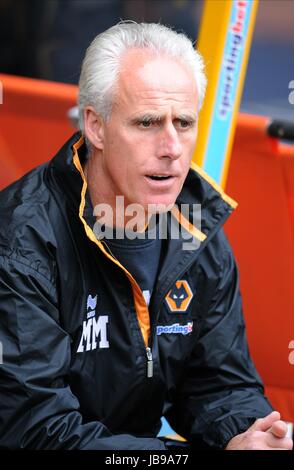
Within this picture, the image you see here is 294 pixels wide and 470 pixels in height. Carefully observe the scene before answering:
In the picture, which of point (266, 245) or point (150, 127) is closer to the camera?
point (150, 127)

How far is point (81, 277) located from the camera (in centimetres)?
266

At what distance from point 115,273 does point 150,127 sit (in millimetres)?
407

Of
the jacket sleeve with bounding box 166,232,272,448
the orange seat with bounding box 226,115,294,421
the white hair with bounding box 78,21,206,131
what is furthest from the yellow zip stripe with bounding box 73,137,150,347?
the orange seat with bounding box 226,115,294,421

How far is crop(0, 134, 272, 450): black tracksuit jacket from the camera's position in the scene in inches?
96.9

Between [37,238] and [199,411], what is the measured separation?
79 cm

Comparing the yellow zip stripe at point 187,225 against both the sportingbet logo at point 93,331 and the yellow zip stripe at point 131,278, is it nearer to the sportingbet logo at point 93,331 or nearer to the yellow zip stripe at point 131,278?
the yellow zip stripe at point 131,278

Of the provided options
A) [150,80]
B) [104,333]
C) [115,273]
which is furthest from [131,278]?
[150,80]

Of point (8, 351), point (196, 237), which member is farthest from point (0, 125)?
point (8, 351)

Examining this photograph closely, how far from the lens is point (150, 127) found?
2.65 meters

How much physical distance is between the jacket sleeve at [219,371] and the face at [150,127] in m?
0.42

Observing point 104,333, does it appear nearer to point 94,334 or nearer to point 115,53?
point 94,334

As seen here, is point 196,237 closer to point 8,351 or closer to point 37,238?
point 37,238

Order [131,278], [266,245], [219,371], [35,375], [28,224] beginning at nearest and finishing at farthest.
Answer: [35,375] → [28,224] → [131,278] → [219,371] → [266,245]

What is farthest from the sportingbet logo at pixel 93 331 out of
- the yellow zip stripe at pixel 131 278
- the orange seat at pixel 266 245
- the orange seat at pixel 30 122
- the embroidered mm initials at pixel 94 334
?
the orange seat at pixel 30 122
